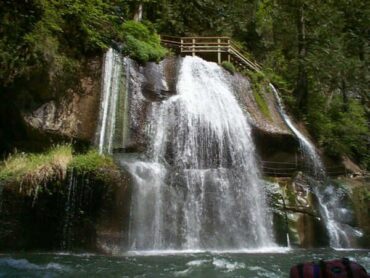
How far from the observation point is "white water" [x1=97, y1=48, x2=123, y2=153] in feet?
43.5

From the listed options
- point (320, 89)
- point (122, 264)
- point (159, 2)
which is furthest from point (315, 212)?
point (159, 2)

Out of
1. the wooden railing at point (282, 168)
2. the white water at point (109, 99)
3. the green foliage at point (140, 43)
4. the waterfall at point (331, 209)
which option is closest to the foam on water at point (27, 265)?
the white water at point (109, 99)

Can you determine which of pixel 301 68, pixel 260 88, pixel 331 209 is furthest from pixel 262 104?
pixel 331 209

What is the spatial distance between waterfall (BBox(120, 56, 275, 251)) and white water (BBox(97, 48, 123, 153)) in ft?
3.75

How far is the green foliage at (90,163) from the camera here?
11016mm

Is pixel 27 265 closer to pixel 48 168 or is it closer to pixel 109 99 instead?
pixel 48 168

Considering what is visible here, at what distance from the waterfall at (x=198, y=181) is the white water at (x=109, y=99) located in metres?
A: 1.14

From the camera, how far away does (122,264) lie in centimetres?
845

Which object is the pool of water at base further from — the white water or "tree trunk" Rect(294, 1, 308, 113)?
"tree trunk" Rect(294, 1, 308, 113)

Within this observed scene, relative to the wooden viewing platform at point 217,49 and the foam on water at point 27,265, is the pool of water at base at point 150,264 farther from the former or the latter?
the wooden viewing platform at point 217,49

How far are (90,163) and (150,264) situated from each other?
11.8 ft

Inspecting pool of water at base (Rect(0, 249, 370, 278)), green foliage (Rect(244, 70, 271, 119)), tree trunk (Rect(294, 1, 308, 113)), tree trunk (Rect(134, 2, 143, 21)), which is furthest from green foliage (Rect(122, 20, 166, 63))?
pool of water at base (Rect(0, 249, 370, 278))

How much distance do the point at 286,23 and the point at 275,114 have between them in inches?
305

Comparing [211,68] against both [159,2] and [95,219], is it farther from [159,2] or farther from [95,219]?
[95,219]
